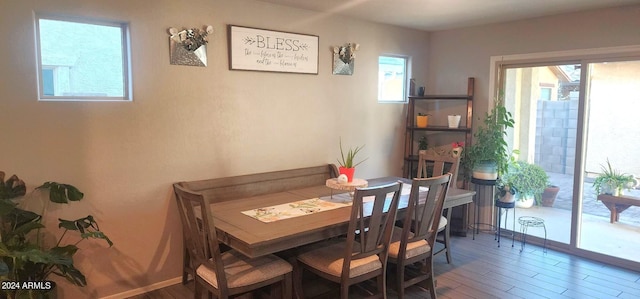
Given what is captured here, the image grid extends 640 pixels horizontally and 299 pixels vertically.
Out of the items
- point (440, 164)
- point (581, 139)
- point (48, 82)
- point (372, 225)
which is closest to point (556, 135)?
point (581, 139)

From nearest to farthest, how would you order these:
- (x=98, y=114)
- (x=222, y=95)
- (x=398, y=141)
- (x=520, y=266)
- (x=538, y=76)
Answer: (x=98, y=114) < (x=222, y=95) < (x=520, y=266) < (x=538, y=76) < (x=398, y=141)

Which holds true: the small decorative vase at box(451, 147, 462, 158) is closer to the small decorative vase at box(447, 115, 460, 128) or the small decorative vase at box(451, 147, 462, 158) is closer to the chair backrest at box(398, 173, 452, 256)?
the small decorative vase at box(447, 115, 460, 128)

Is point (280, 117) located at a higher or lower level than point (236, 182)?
higher

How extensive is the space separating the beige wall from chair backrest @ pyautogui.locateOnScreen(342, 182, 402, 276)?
1464 millimetres

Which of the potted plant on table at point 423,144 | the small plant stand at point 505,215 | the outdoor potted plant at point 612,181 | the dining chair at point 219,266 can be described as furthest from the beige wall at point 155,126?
the outdoor potted plant at point 612,181

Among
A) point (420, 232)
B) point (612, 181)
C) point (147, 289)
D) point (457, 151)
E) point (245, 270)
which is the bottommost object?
point (147, 289)

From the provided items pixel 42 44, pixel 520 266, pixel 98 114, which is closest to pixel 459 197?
pixel 520 266

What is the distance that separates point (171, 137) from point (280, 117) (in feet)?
3.32

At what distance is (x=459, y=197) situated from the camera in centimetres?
358

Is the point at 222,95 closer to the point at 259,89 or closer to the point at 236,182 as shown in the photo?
the point at 259,89

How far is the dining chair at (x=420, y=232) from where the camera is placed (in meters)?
2.81

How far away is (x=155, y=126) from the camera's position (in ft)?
10.4

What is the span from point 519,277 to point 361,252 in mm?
1765

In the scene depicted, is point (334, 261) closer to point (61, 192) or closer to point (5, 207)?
point (61, 192)
